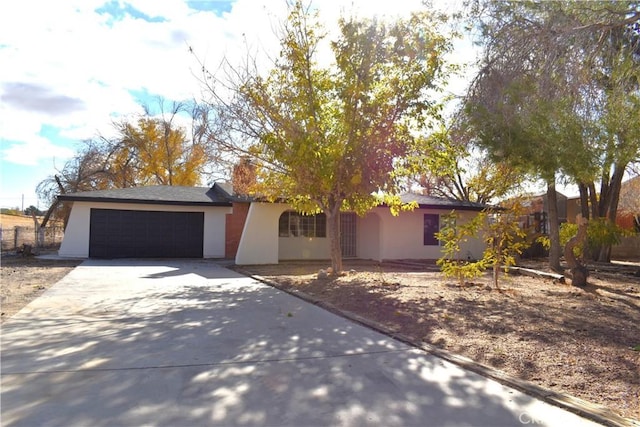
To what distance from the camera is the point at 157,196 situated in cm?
2041

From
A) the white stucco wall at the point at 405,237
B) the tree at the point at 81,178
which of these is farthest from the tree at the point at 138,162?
the white stucco wall at the point at 405,237

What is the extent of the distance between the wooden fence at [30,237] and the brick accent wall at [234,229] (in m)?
9.08

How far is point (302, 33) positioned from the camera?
11516 mm

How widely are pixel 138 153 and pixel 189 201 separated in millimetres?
16343

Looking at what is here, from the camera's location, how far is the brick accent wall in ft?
67.7

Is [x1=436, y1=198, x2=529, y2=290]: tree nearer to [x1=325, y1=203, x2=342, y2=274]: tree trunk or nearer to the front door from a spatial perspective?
[x1=325, y1=203, x2=342, y2=274]: tree trunk

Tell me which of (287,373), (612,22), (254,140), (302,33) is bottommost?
(287,373)

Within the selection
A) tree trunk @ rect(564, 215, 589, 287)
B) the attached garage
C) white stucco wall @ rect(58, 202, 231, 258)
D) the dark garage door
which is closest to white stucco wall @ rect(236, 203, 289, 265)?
the attached garage

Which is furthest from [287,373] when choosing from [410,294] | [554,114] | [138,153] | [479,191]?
[138,153]

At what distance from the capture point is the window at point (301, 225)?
21.0 meters

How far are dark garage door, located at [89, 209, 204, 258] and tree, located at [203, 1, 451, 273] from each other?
29.5ft

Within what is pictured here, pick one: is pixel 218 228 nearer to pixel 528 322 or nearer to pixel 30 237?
pixel 30 237

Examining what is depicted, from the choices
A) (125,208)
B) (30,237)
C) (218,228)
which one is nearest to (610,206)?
(218,228)

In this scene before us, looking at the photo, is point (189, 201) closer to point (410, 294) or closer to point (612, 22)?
point (410, 294)
